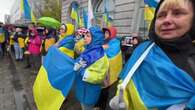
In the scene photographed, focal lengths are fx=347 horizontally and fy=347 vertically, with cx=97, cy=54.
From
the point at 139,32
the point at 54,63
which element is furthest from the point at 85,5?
the point at 54,63

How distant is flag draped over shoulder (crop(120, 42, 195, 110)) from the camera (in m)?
2.07

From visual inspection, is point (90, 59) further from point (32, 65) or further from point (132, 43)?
point (32, 65)

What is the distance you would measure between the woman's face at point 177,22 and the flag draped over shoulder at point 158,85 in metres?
0.13

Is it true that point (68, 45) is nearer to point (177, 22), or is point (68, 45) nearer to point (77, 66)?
point (77, 66)

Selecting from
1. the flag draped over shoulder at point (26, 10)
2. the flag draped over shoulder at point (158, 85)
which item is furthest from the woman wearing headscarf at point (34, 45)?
the flag draped over shoulder at point (158, 85)

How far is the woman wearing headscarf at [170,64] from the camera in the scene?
2.07m

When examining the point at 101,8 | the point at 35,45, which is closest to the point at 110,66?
the point at 35,45

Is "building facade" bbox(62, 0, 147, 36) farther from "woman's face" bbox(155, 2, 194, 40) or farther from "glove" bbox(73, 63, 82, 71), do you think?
"woman's face" bbox(155, 2, 194, 40)

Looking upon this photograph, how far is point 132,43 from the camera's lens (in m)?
7.39

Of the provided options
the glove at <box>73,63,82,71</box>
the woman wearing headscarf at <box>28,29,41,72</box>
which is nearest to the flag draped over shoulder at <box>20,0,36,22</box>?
the woman wearing headscarf at <box>28,29,41,72</box>

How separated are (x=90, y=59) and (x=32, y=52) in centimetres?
791

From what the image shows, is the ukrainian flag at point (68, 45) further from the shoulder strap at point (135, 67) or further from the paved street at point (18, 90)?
the shoulder strap at point (135, 67)

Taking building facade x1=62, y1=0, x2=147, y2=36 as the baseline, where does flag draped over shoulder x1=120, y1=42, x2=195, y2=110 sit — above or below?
below

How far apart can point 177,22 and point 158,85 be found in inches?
15.6
